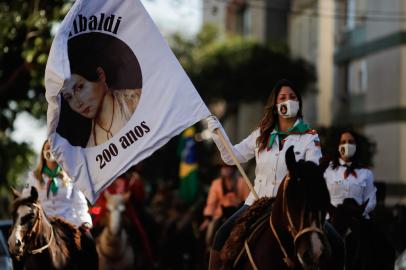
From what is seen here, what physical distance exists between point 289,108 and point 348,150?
3.80 meters

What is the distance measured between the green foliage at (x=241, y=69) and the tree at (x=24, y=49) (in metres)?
17.2

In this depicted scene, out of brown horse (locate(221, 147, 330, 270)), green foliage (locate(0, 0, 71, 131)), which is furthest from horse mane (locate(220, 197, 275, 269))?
green foliage (locate(0, 0, 71, 131))

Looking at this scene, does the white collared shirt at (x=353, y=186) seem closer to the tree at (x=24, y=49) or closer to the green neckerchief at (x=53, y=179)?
the green neckerchief at (x=53, y=179)

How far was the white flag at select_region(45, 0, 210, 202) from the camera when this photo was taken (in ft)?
36.2

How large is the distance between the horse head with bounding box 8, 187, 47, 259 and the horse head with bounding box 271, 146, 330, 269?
159 inches

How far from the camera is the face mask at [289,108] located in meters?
10.3

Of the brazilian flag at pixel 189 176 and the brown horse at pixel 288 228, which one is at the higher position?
the brown horse at pixel 288 228

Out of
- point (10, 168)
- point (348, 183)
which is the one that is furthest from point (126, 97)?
point (10, 168)

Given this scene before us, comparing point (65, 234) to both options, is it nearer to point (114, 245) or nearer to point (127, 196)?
point (114, 245)

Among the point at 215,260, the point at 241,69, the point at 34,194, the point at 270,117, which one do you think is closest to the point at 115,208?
the point at 34,194

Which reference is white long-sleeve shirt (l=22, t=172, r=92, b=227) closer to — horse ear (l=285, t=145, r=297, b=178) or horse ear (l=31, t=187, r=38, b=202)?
horse ear (l=31, t=187, r=38, b=202)

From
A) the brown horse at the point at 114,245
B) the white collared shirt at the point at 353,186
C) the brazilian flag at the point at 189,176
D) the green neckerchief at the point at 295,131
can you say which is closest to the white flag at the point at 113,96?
the green neckerchief at the point at 295,131

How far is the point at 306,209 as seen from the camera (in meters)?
8.80

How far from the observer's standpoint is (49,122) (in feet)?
36.4
